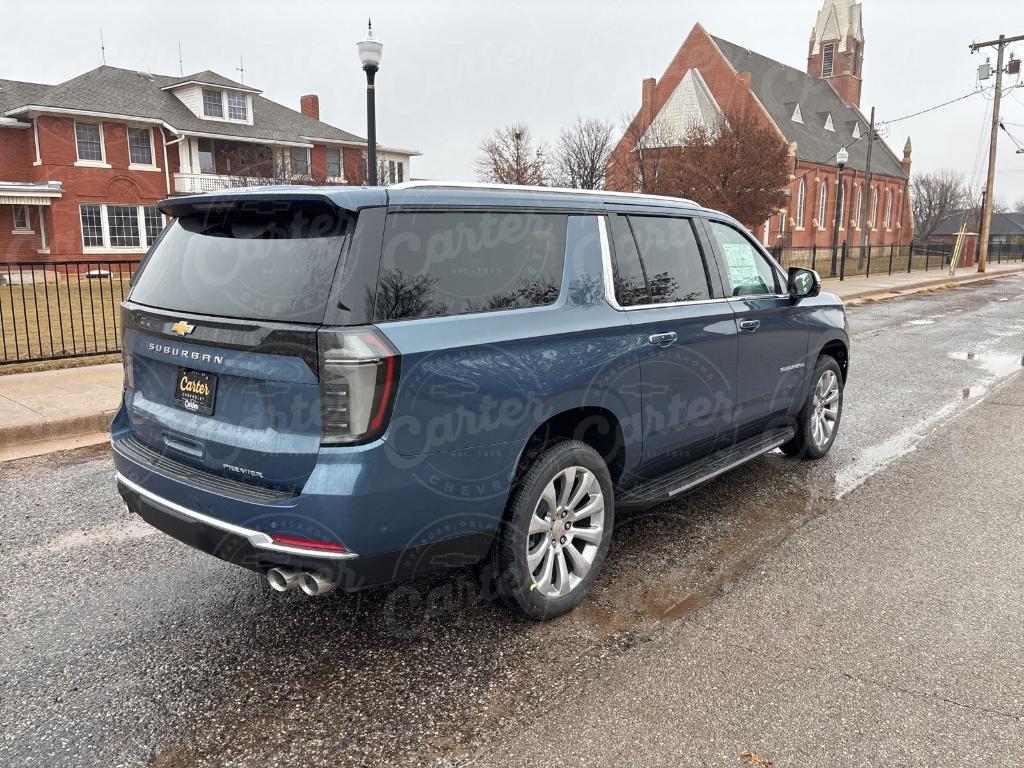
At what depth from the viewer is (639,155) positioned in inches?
1684

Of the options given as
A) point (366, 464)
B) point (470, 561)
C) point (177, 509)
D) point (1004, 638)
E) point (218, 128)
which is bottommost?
point (1004, 638)

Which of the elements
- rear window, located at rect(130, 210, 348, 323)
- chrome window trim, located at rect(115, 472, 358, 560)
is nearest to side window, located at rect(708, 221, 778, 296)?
rear window, located at rect(130, 210, 348, 323)

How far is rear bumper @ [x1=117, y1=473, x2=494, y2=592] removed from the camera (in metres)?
2.76

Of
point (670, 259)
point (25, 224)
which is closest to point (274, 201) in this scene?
point (670, 259)

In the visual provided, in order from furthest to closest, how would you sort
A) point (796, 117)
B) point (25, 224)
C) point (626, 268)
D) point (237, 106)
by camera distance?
point (796, 117)
point (237, 106)
point (25, 224)
point (626, 268)

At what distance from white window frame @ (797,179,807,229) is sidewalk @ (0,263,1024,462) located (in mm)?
50685

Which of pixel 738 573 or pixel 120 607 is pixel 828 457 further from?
pixel 120 607

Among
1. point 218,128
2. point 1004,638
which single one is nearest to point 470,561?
point 1004,638

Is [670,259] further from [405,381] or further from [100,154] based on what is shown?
[100,154]

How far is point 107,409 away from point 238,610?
4434 millimetres

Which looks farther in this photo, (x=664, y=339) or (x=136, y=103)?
(x=136, y=103)

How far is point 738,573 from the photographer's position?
158 inches

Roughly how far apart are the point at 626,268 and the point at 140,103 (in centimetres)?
3615

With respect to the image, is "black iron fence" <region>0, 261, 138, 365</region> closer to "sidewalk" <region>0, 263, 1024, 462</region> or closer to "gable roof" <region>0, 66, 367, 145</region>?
"sidewalk" <region>0, 263, 1024, 462</region>
